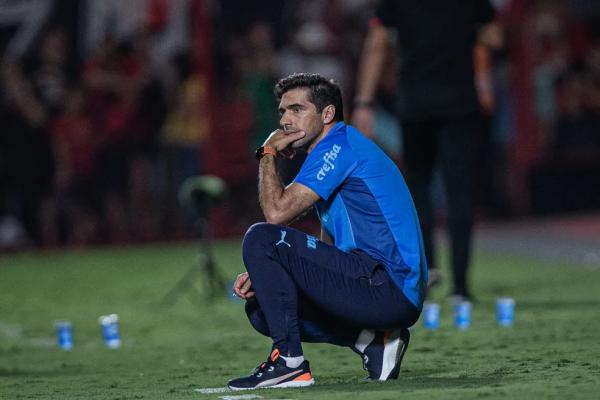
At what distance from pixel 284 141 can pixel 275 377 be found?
3.44 ft

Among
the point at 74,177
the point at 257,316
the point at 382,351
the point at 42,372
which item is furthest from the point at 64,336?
the point at 74,177

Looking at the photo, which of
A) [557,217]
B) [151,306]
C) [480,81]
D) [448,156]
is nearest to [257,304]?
[448,156]

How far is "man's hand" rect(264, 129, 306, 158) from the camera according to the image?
590 cm

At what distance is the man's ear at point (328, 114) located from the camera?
5918 millimetres

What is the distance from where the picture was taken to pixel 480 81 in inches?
378

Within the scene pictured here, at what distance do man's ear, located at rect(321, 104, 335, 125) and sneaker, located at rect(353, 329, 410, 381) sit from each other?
37.1 inches

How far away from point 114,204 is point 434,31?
30.4 feet

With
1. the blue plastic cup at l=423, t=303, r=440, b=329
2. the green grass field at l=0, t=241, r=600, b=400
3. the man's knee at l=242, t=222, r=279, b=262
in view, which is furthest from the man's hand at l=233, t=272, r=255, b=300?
the blue plastic cup at l=423, t=303, r=440, b=329

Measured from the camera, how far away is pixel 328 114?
5.92 m

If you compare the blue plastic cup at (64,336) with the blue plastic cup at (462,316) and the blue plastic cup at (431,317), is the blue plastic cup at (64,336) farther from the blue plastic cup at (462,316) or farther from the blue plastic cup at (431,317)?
the blue plastic cup at (462,316)

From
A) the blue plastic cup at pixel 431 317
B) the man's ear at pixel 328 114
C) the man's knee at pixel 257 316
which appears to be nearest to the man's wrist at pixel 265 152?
the man's ear at pixel 328 114

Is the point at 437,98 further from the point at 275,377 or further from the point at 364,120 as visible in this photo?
the point at 275,377

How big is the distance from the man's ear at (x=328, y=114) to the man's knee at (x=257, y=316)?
86cm

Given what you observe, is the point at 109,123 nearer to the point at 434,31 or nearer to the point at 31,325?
the point at 31,325
